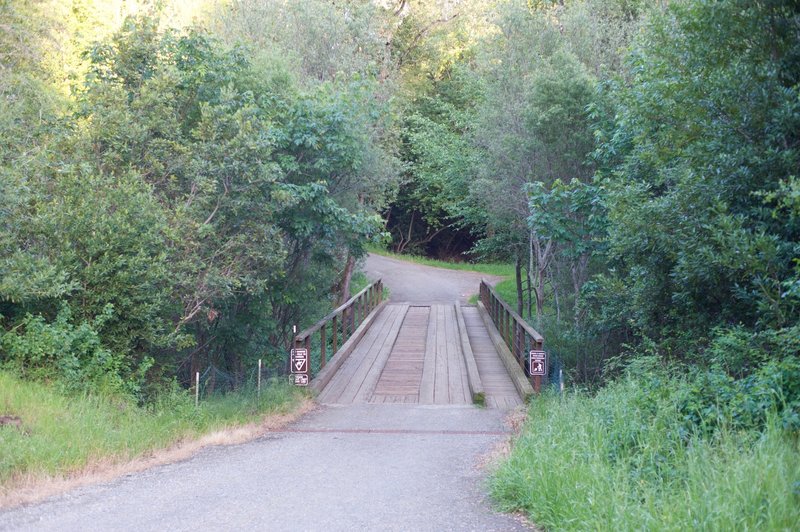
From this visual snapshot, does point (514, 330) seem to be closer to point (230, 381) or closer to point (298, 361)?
point (298, 361)

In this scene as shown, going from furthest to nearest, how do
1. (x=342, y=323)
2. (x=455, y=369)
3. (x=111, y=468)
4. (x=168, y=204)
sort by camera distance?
1. (x=342, y=323)
2. (x=455, y=369)
3. (x=168, y=204)
4. (x=111, y=468)

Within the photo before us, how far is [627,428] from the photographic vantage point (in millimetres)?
6281

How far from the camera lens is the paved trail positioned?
567cm

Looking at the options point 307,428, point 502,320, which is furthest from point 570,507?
point 502,320

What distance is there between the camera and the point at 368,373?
14930 mm

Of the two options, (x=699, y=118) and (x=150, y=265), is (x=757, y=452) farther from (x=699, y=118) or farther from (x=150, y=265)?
(x=150, y=265)

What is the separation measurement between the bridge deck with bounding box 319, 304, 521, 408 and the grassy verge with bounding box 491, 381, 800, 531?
5.55 metres

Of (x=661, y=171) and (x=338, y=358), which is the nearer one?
(x=661, y=171)

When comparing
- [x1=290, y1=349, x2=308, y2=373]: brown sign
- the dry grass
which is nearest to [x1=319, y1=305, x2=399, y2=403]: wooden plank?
[x1=290, y1=349, x2=308, y2=373]: brown sign

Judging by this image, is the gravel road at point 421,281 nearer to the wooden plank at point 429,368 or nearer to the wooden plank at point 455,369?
the wooden plank at point 429,368

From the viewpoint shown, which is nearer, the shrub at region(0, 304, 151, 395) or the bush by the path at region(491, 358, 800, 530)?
the bush by the path at region(491, 358, 800, 530)

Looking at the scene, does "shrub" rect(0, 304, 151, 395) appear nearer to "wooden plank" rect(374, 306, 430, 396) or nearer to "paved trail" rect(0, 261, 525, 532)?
"paved trail" rect(0, 261, 525, 532)

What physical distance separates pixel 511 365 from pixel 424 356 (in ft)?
9.43

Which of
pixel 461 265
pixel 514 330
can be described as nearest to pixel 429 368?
pixel 514 330
